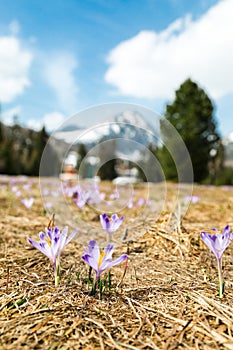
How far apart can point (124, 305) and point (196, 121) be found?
2047 centimetres

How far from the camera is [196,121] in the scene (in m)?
20.4

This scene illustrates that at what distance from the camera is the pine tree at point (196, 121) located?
20.0 metres

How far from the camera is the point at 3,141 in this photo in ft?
97.1

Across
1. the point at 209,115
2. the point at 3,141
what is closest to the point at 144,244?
the point at 209,115

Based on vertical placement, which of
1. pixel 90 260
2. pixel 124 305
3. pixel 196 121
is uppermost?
pixel 196 121

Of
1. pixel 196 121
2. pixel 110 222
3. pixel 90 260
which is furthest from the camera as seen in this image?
pixel 196 121

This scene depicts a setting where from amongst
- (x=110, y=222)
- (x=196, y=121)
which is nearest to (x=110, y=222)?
(x=110, y=222)

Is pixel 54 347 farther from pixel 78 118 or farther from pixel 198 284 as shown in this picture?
pixel 78 118

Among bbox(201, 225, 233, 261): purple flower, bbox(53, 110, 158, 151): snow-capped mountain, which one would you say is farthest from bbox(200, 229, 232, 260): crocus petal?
bbox(53, 110, 158, 151): snow-capped mountain

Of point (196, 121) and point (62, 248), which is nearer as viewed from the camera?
point (62, 248)

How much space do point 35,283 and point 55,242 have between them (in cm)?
24

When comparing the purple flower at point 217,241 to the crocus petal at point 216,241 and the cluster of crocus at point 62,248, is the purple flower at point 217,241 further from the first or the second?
the cluster of crocus at point 62,248

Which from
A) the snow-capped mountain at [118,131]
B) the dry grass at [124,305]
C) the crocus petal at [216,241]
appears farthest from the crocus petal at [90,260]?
the snow-capped mountain at [118,131]

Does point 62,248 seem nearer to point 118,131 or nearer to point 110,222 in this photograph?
point 110,222
